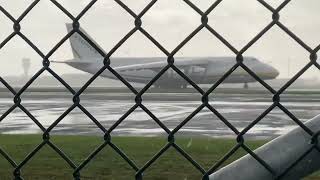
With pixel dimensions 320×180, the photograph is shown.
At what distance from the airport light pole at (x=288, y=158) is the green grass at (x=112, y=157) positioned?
4718mm

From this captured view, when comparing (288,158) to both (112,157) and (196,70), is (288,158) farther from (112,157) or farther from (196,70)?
(196,70)

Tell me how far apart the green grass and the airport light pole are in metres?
4.72

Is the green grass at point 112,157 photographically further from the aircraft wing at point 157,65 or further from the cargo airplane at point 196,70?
the cargo airplane at point 196,70

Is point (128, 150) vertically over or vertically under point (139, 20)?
under

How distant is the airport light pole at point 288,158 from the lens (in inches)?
60.5

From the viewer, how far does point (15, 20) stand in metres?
1.80

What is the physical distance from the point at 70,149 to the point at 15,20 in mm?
7359

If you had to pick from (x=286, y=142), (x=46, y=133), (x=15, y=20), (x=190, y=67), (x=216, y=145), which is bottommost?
(x=216, y=145)

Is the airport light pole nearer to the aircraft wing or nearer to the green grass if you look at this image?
the green grass

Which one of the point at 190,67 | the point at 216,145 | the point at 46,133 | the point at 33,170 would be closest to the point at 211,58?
the point at 190,67

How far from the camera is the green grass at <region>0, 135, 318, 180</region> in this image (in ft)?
21.4

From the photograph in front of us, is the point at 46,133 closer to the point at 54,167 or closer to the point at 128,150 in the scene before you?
the point at 54,167

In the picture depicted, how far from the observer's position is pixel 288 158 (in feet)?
5.07

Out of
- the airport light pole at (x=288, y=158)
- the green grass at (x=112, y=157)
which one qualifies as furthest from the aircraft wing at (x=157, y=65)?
the airport light pole at (x=288, y=158)
